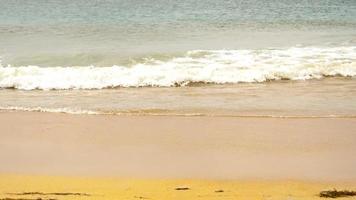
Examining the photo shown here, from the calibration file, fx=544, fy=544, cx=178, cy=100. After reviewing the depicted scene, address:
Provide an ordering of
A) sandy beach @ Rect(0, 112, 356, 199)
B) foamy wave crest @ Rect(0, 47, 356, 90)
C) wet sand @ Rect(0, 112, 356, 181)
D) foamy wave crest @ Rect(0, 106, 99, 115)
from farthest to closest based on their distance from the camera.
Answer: foamy wave crest @ Rect(0, 47, 356, 90)
foamy wave crest @ Rect(0, 106, 99, 115)
wet sand @ Rect(0, 112, 356, 181)
sandy beach @ Rect(0, 112, 356, 199)

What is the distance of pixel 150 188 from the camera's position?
20.9 feet

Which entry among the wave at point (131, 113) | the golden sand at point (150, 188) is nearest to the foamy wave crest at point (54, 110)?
the wave at point (131, 113)

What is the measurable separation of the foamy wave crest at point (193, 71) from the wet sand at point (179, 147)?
340cm

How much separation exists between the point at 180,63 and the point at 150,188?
9436mm

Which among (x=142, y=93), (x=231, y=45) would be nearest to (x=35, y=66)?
(x=142, y=93)

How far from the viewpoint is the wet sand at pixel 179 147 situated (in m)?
7.10

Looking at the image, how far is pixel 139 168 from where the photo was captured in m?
7.25

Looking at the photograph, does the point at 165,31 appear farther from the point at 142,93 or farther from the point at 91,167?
the point at 91,167

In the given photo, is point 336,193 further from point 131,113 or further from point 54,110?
point 54,110

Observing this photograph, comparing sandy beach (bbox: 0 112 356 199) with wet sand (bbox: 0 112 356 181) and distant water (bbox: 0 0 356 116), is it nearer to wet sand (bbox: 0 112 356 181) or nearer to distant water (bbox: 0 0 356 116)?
wet sand (bbox: 0 112 356 181)

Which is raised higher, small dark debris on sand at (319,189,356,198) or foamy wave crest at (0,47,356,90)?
foamy wave crest at (0,47,356,90)

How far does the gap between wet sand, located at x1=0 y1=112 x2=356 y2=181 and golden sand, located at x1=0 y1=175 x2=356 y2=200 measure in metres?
0.27

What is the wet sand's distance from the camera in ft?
23.3

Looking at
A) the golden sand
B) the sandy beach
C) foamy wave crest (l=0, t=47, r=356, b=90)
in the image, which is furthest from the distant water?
the golden sand
